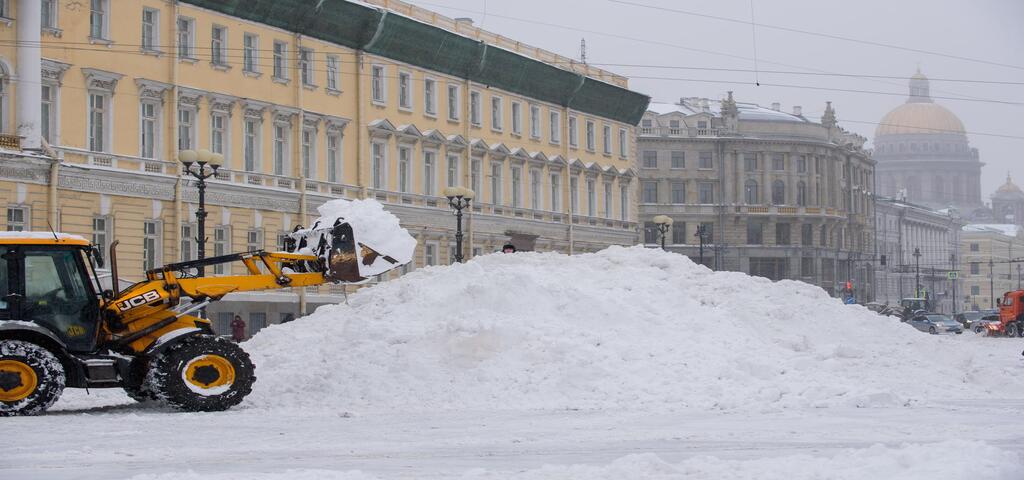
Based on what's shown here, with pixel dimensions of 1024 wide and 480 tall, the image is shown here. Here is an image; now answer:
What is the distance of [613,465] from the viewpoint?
14.0 meters

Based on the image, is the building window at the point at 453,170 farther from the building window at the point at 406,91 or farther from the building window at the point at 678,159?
the building window at the point at 678,159

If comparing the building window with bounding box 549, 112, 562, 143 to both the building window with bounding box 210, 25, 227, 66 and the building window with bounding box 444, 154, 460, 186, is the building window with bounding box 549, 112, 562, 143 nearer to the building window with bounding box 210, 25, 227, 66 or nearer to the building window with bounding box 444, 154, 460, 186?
the building window with bounding box 444, 154, 460, 186

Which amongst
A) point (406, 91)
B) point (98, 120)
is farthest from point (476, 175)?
point (98, 120)

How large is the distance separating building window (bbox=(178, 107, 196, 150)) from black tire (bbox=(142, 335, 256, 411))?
2467 cm

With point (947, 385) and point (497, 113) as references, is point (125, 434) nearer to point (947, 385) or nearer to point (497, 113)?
point (947, 385)

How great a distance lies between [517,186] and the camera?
209ft

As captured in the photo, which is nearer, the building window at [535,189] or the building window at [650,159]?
the building window at [535,189]

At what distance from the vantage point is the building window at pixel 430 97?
57.1 m

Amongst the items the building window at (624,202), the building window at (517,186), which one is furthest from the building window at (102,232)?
the building window at (624,202)

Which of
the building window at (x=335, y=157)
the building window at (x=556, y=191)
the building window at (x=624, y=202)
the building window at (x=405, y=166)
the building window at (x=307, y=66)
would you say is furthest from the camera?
the building window at (x=624, y=202)

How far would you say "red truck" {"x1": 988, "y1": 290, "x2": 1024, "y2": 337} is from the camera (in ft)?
243

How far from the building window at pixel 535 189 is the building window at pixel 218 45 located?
20.7 metres

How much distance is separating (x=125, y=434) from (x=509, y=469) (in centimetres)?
563

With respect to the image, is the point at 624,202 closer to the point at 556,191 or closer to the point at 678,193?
the point at 556,191
